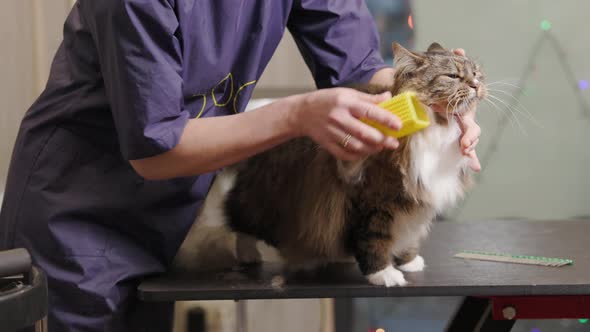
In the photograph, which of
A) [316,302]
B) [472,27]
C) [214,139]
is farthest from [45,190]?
[472,27]

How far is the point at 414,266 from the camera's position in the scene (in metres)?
1.26

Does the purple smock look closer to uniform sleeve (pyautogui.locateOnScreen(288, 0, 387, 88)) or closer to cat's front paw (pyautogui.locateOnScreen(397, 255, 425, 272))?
uniform sleeve (pyautogui.locateOnScreen(288, 0, 387, 88))

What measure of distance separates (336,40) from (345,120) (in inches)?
21.4

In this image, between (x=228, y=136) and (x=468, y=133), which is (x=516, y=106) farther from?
(x=228, y=136)

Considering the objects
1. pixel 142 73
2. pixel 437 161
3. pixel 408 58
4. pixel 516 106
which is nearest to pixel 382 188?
pixel 437 161

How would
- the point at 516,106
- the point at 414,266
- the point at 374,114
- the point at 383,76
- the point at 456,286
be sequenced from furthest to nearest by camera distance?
the point at 516,106 → the point at 383,76 → the point at 414,266 → the point at 456,286 → the point at 374,114

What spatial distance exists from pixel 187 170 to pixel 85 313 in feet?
1.03

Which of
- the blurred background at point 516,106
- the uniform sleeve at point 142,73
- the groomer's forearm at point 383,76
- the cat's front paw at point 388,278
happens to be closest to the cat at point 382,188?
the cat's front paw at point 388,278

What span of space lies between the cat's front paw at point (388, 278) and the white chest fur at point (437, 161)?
0.14 meters

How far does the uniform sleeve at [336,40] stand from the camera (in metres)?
1.44

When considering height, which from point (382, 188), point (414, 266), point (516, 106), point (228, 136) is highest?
point (228, 136)

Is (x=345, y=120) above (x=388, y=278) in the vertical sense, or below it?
above

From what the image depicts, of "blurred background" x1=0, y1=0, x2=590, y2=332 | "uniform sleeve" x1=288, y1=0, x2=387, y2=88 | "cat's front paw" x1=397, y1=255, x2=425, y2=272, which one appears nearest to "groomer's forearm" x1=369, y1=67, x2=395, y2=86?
"uniform sleeve" x1=288, y1=0, x2=387, y2=88

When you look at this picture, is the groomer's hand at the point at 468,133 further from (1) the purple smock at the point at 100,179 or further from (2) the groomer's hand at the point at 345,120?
(1) the purple smock at the point at 100,179
